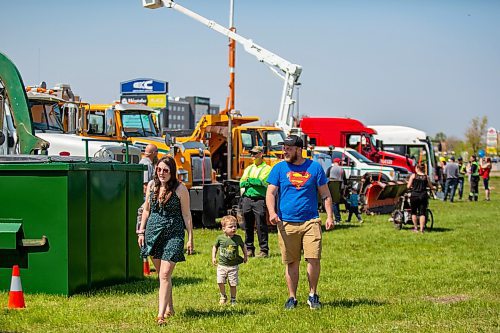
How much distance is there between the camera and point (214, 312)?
1038 cm

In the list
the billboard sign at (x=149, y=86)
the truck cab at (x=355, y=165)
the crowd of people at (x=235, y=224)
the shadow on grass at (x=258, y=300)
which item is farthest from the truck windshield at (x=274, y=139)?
the billboard sign at (x=149, y=86)

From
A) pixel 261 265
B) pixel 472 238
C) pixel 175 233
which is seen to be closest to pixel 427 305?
pixel 175 233

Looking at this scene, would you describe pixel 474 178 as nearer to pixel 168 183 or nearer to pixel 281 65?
pixel 281 65

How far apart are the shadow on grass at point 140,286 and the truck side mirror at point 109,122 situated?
26.8 feet

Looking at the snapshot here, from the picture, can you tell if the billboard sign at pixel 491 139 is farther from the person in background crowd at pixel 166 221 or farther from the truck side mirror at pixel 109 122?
the person in background crowd at pixel 166 221

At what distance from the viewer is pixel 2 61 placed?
41.9ft

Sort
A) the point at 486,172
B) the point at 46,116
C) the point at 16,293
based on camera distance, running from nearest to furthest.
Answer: the point at 16,293 → the point at 46,116 → the point at 486,172

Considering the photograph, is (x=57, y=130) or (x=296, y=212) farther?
(x=57, y=130)

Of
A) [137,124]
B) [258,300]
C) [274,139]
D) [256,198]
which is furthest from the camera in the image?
[274,139]

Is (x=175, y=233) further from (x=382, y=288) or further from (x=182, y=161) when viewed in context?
(x=182, y=161)

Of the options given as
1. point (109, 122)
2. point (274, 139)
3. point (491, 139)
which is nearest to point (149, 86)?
point (274, 139)

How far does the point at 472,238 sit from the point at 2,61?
1168 cm

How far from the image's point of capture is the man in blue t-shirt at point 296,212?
10586 millimetres

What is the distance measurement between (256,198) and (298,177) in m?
5.33
